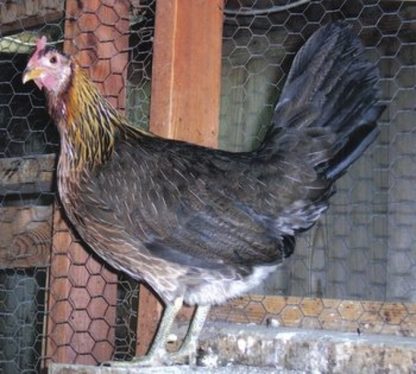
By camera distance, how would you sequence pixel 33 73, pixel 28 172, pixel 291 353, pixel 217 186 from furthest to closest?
pixel 28 172
pixel 33 73
pixel 217 186
pixel 291 353

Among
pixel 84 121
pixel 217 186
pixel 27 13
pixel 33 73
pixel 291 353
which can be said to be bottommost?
pixel 291 353

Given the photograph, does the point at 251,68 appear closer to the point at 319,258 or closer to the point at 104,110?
the point at 319,258

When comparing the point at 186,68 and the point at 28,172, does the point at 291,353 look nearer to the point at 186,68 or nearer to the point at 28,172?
the point at 186,68

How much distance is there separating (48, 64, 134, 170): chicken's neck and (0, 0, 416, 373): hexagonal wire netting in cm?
9

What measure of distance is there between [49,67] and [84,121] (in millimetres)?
157

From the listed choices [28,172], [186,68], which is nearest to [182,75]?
[186,68]

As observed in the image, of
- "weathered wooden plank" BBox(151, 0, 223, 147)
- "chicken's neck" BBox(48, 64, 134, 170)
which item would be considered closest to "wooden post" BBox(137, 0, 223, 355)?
"weathered wooden plank" BBox(151, 0, 223, 147)

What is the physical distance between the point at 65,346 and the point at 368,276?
1150mm

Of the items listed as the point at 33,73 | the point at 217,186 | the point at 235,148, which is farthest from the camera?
the point at 235,148

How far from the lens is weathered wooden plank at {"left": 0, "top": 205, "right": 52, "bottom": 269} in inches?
76.4

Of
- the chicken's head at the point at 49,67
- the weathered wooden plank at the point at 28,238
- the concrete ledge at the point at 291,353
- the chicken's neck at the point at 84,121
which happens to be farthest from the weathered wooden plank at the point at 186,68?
the concrete ledge at the point at 291,353

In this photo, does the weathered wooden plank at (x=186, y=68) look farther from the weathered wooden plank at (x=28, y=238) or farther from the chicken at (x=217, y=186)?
the weathered wooden plank at (x=28, y=238)

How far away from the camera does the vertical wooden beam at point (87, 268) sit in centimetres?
182

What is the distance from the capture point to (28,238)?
195cm
